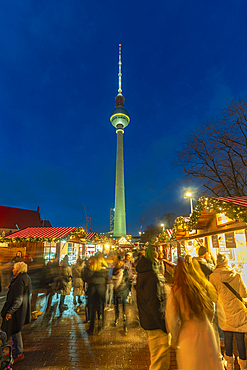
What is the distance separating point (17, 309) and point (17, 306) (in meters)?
0.10

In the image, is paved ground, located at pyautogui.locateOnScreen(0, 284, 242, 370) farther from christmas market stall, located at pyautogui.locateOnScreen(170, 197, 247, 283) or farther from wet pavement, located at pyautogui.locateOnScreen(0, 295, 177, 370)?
christmas market stall, located at pyautogui.locateOnScreen(170, 197, 247, 283)

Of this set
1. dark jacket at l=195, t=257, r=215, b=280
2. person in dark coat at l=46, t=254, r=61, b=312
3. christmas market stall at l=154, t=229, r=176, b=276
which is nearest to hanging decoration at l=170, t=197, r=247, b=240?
dark jacket at l=195, t=257, r=215, b=280

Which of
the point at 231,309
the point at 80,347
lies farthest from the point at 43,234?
the point at 231,309

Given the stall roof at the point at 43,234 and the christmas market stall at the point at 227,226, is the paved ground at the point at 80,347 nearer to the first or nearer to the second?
the christmas market stall at the point at 227,226

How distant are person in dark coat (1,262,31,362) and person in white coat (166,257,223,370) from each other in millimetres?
3151

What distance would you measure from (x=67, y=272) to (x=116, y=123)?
331 feet

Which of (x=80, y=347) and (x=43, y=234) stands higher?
(x=43, y=234)

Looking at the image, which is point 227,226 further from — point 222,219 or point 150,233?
point 150,233

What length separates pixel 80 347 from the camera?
4.78 m

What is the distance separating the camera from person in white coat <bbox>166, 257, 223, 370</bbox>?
2.31 m

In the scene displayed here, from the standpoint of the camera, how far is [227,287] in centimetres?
369

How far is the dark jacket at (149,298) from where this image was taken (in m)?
3.27

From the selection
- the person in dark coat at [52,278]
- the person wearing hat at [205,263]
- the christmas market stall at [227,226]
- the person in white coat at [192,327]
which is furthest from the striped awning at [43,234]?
the person in white coat at [192,327]

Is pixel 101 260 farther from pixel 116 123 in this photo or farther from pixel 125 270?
pixel 116 123
